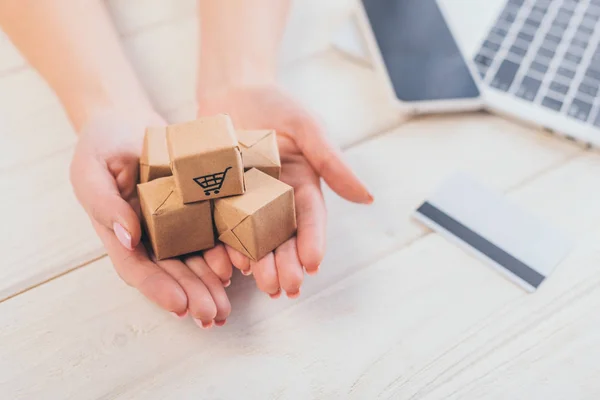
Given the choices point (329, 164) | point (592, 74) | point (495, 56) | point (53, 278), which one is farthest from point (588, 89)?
point (53, 278)

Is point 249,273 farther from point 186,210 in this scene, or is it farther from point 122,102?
point 122,102

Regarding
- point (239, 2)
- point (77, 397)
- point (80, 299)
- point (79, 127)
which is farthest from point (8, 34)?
point (77, 397)

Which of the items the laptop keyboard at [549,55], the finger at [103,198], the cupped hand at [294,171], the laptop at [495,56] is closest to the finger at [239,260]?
the cupped hand at [294,171]

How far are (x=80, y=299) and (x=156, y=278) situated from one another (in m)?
0.13

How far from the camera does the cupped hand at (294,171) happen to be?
66 cm

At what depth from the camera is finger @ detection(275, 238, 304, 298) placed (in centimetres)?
65

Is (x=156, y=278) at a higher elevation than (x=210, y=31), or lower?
lower

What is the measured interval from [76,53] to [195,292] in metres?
0.44

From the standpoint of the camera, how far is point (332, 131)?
0.90 m

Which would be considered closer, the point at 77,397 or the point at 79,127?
the point at 77,397

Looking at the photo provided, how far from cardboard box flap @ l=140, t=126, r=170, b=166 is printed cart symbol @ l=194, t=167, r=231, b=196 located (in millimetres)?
62

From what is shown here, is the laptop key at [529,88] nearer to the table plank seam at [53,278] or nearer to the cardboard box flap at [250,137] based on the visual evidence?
the cardboard box flap at [250,137]

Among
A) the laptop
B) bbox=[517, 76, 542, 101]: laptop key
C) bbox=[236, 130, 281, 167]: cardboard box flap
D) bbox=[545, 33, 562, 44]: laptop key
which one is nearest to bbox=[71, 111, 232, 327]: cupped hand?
bbox=[236, 130, 281, 167]: cardboard box flap

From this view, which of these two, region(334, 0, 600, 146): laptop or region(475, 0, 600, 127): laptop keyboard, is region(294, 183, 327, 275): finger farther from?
region(475, 0, 600, 127): laptop keyboard
